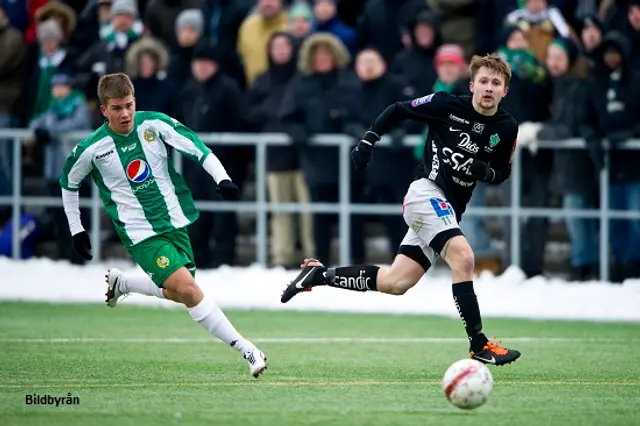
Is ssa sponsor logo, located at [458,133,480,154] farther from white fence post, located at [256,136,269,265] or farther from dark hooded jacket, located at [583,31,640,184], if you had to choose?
white fence post, located at [256,136,269,265]

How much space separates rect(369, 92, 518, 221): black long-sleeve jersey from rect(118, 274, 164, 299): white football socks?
188 centimetres

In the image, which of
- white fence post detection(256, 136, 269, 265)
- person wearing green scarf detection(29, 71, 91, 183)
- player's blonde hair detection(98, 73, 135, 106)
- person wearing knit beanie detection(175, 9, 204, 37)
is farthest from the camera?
person wearing knit beanie detection(175, 9, 204, 37)

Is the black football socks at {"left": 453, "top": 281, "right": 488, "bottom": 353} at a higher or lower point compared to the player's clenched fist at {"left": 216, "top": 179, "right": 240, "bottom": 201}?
lower

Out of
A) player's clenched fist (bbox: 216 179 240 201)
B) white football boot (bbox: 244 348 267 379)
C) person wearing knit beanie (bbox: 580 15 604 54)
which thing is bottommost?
white football boot (bbox: 244 348 267 379)

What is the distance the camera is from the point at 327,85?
16.1 m

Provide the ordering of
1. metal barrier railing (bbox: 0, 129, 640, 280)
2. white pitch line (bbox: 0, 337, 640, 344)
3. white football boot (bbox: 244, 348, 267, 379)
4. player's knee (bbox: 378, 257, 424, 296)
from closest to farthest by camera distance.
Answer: white football boot (bbox: 244, 348, 267, 379) < player's knee (bbox: 378, 257, 424, 296) < white pitch line (bbox: 0, 337, 640, 344) < metal barrier railing (bbox: 0, 129, 640, 280)

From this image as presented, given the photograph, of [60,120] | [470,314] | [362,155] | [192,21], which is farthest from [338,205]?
[470,314]

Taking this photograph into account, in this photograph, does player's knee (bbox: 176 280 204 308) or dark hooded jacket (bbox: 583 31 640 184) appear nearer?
player's knee (bbox: 176 280 204 308)

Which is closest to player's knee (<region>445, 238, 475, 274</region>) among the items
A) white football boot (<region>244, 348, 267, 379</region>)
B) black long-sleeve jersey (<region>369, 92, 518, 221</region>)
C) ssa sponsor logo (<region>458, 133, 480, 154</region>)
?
black long-sleeve jersey (<region>369, 92, 518, 221</region>)

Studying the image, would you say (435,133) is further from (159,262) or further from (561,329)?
(561,329)

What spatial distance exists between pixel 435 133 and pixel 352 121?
531cm

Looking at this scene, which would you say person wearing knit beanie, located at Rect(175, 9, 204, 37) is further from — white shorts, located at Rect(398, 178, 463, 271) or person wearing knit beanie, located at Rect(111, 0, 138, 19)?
white shorts, located at Rect(398, 178, 463, 271)


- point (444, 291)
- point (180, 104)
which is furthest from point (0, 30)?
point (444, 291)

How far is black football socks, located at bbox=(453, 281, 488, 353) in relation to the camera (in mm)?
10094
